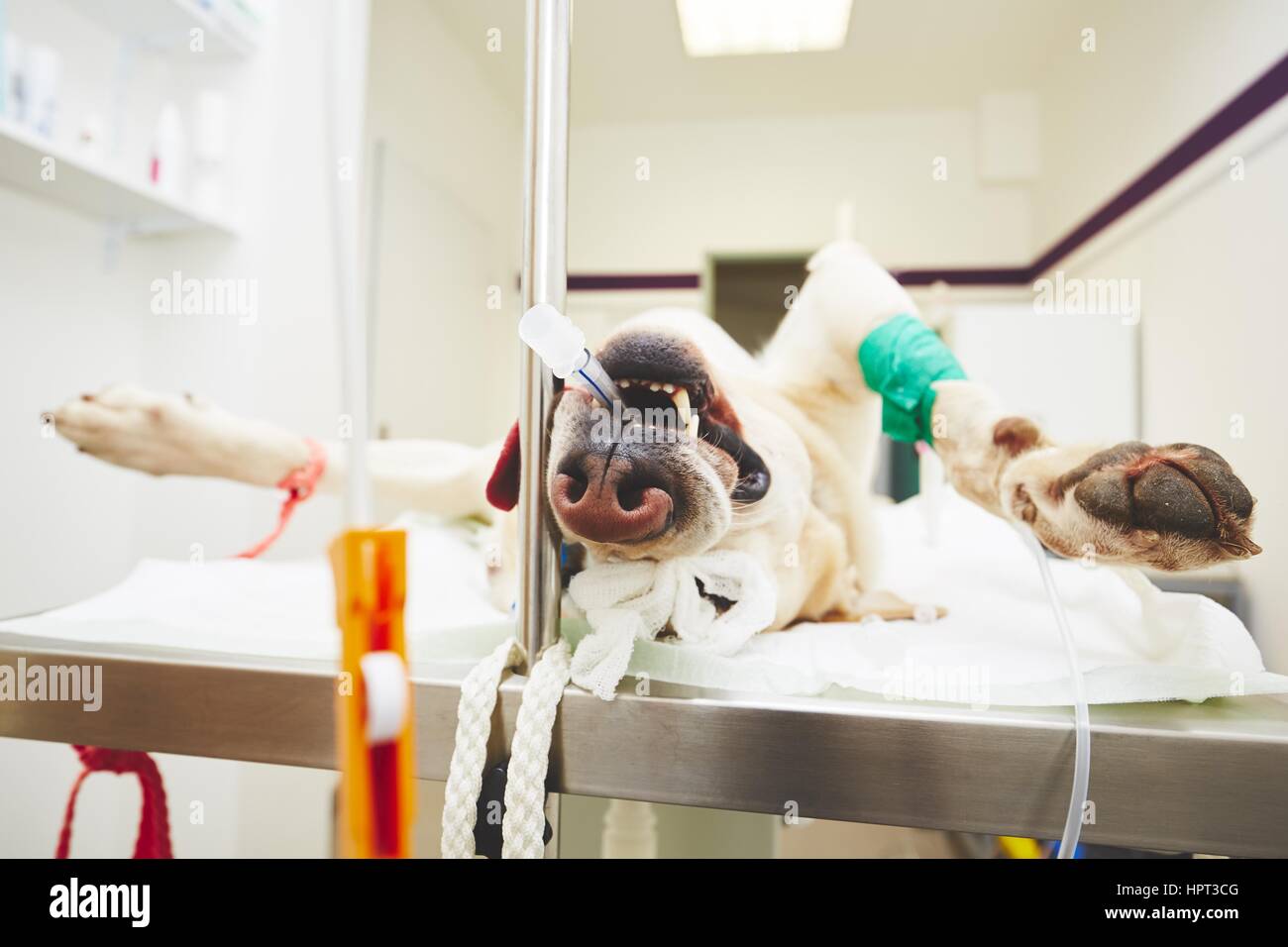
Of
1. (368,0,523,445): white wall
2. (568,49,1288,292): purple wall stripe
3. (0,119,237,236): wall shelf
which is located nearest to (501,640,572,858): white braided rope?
(568,49,1288,292): purple wall stripe

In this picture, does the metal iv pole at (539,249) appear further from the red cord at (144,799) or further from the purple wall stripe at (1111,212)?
the red cord at (144,799)

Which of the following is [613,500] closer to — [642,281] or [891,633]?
[891,633]

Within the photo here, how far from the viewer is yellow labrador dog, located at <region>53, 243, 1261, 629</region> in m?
0.36

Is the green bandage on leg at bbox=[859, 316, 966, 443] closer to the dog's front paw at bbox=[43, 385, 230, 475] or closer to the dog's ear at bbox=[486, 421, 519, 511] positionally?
the dog's ear at bbox=[486, 421, 519, 511]

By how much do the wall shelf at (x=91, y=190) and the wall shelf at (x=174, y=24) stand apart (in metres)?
0.30

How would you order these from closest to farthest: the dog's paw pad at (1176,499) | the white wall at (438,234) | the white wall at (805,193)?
the dog's paw pad at (1176,499) → the white wall at (438,234) → the white wall at (805,193)

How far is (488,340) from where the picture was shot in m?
2.33

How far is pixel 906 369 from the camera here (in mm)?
533

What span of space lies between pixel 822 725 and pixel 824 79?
2.67 metres

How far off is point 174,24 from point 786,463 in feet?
4.92

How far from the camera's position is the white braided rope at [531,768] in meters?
0.36

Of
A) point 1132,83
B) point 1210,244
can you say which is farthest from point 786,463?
point 1132,83

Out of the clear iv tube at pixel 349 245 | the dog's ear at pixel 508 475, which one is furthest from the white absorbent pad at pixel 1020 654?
the clear iv tube at pixel 349 245

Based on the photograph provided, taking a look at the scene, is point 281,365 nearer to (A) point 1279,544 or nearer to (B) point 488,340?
(B) point 488,340
